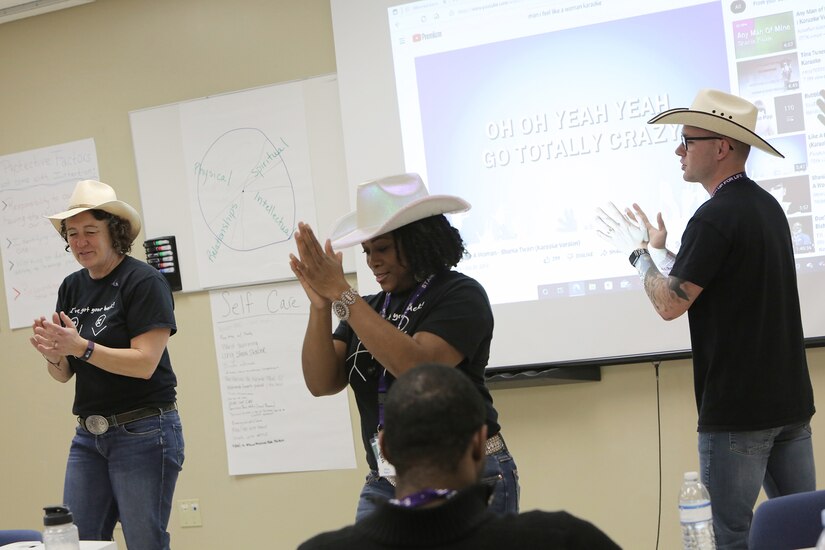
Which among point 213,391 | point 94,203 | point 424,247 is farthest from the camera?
point 213,391

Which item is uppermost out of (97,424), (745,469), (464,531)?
(464,531)

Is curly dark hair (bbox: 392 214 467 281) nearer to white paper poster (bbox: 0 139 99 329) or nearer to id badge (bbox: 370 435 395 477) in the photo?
id badge (bbox: 370 435 395 477)

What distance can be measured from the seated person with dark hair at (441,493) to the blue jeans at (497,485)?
82cm

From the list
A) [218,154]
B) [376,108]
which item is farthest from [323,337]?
[218,154]

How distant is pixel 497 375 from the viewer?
3799mm

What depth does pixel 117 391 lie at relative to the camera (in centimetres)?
286

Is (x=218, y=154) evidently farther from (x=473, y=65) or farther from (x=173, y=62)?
(x=473, y=65)

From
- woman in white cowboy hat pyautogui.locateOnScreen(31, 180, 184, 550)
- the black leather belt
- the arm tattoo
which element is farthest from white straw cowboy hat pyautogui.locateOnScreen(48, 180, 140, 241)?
the arm tattoo

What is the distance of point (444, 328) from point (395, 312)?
206 millimetres

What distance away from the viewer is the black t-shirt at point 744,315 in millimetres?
2363

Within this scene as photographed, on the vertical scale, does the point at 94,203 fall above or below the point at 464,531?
above

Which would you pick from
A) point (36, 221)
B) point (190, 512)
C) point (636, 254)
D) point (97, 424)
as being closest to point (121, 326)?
point (97, 424)

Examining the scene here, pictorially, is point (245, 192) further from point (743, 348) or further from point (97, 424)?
point (743, 348)

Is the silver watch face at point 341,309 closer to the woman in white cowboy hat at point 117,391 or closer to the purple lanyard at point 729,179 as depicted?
the woman in white cowboy hat at point 117,391
